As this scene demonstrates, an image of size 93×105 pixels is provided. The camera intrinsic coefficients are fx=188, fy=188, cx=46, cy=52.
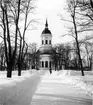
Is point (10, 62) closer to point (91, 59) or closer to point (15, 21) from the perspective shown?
point (15, 21)

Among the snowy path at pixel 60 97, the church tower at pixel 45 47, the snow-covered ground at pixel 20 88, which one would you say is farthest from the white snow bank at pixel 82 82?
the church tower at pixel 45 47

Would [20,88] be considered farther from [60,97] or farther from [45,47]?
[45,47]

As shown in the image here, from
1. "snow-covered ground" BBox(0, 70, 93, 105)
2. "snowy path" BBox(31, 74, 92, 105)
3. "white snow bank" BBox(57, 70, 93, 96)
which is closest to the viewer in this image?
"snow-covered ground" BBox(0, 70, 93, 105)

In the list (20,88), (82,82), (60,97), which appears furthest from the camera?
(82,82)

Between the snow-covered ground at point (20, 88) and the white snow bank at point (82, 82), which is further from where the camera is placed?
the white snow bank at point (82, 82)

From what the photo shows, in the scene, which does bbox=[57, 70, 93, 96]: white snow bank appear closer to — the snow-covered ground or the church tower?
the snow-covered ground

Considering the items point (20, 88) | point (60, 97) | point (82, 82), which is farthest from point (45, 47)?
point (60, 97)

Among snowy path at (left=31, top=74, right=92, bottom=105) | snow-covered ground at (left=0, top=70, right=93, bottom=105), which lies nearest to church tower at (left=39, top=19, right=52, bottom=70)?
snow-covered ground at (left=0, top=70, right=93, bottom=105)

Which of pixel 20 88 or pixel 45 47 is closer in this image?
pixel 20 88

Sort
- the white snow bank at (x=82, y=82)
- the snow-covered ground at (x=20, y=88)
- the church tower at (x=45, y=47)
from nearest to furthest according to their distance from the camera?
the snow-covered ground at (x=20, y=88) < the white snow bank at (x=82, y=82) < the church tower at (x=45, y=47)

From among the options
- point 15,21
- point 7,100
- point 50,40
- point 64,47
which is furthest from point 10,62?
point 50,40

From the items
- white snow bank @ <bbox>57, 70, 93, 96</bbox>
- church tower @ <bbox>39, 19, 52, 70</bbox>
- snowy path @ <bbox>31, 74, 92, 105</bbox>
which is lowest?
white snow bank @ <bbox>57, 70, 93, 96</bbox>

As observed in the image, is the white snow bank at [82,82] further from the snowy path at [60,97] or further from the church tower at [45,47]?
the church tower at [45,47]

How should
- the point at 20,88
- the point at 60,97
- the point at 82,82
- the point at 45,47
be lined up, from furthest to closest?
the point at 45,47 < the point at 82,82 < the point at 20,88 < the point at 60,97
